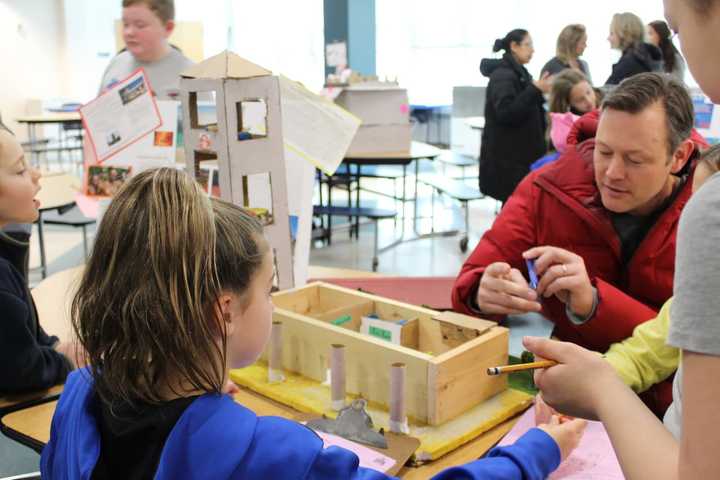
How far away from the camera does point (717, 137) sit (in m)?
4.41

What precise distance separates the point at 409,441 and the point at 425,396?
10cm

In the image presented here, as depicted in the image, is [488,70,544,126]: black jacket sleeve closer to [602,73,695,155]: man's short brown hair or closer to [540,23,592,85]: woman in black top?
[540,23,592,85]: woman in black top

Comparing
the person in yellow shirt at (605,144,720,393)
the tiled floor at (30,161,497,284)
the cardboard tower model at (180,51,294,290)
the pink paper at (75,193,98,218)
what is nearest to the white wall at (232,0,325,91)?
the tiled floor at (30,161,497,284)

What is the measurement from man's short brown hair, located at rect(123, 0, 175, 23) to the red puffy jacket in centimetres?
182

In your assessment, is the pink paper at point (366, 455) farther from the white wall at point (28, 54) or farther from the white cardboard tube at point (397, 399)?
the white wall at point (28, 54)

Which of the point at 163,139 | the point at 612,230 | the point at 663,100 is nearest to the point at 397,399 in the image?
the point at 612,230

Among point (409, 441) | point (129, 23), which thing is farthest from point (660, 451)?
point (129, 23)

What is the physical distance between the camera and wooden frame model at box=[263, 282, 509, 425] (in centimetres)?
125

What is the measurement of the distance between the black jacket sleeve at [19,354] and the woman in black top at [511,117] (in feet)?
12.3

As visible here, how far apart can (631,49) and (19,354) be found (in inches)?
192

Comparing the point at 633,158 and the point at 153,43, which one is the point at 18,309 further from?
the point at 153,43

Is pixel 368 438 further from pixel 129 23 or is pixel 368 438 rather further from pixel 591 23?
pixel 591 23

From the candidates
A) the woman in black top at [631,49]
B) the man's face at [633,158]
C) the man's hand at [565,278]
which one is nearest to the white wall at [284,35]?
the woman in black top at [631,49]

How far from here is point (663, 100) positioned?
1585 millimetres
